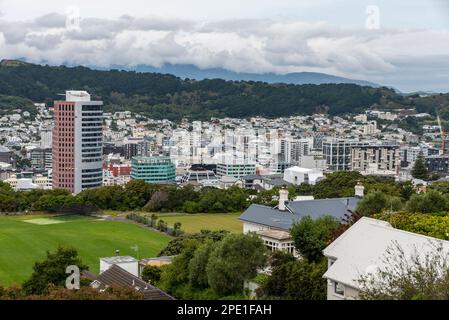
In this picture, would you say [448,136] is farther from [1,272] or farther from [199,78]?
[1,272]

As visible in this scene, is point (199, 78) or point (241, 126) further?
point (199, 78)

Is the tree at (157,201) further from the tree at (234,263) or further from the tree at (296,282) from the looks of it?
the tree at (296,282)

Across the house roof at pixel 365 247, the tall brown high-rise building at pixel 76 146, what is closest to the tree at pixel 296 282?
the house roof at pixel 365 247

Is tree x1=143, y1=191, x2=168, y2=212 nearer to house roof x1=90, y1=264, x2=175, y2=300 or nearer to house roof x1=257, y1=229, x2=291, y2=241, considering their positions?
house roof x1=257, y1=229, x2=291, y2=241

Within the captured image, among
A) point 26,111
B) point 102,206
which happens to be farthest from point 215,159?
point 26,111

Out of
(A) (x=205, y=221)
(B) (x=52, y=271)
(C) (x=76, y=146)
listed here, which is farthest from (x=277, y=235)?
(C) (x=76, y=146)

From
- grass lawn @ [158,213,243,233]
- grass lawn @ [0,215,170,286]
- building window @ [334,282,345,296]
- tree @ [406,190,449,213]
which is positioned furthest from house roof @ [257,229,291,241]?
grass lawn @ [158,213,243,233]
